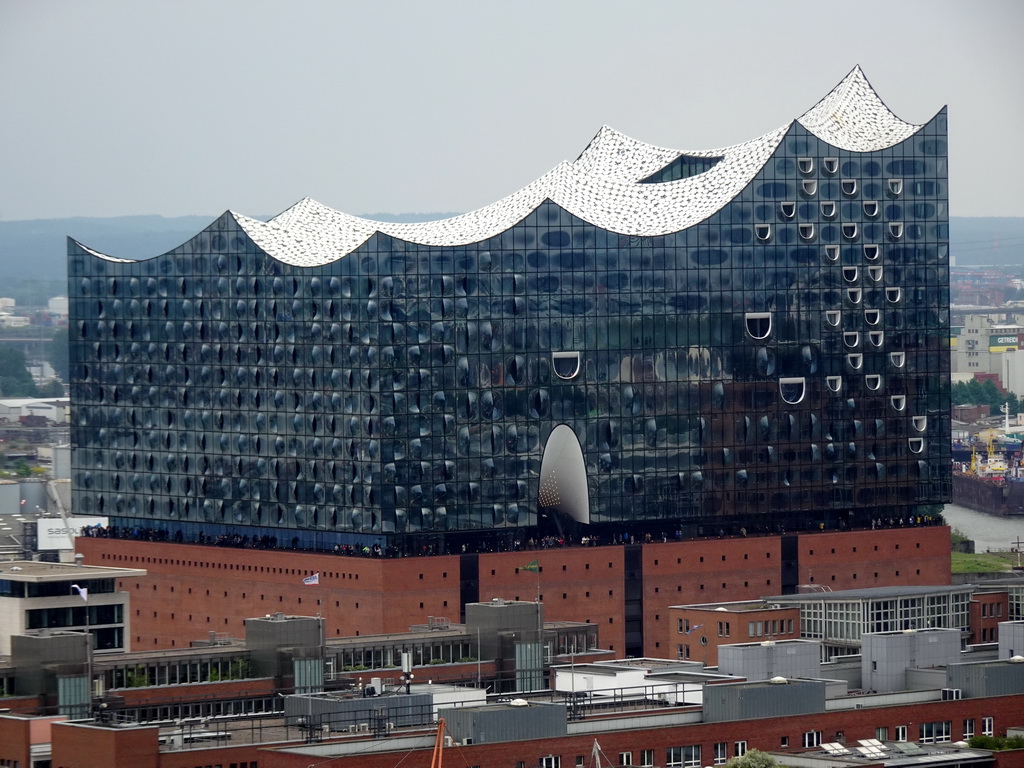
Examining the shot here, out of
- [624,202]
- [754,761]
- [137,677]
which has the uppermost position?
[624,202]

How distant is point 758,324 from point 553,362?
14.5 metres

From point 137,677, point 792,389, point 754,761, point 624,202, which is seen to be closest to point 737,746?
point 754,761

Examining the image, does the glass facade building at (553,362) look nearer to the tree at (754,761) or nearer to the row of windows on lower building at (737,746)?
the row of windows on lower building at (737,746)

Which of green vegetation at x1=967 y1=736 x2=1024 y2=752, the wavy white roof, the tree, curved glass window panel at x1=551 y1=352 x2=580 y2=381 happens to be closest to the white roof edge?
the wavy white roof

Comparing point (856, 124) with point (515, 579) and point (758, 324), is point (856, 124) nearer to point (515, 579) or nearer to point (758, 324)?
point (758, 324)

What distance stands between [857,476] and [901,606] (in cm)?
2491

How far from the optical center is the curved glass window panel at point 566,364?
178000 millimetres

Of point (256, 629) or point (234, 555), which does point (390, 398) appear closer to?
point (234, 555)

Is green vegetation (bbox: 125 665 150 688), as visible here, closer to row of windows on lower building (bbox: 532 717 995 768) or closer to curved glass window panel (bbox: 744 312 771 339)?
row of windows on lower building (bbox: 532 717 995 768)

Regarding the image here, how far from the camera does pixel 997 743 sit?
119625 millimetres

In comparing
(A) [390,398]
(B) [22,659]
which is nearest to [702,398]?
(A) [390,398]

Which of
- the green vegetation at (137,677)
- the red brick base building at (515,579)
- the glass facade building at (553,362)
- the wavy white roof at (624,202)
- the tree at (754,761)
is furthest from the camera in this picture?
the wavy white roof at (624,202)

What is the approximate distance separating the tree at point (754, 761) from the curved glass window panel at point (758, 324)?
2865 inches

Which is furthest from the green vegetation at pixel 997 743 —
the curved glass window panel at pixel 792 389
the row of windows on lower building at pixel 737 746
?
the curved glass window panel at pixel 792 389
